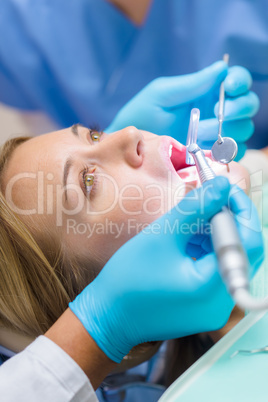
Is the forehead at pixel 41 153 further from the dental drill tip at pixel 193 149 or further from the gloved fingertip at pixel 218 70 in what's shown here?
the gloved fingertip at pixel 218 70

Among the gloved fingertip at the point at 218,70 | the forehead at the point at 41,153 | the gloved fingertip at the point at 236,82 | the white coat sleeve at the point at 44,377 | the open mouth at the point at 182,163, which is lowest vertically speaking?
the white coat sleeve at the point at 44,377

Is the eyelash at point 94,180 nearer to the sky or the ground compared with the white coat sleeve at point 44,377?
nearer to the sky

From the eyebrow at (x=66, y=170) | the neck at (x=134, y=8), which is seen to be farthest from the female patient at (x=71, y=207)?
the neck at (x=134, y=8)

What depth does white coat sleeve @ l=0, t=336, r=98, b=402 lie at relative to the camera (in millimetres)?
733

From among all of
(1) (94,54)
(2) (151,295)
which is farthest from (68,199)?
(1) (94,54)

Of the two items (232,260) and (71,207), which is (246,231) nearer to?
(232,260)

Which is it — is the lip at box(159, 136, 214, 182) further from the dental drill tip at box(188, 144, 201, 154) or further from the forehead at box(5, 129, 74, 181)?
the forehead at box(5, 129, 74, 181)

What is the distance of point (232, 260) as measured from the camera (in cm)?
53

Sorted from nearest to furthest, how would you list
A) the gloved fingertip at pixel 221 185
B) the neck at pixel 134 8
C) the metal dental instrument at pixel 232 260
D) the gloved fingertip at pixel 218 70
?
the metal dental instrument at pixel 232 260
the gloved fingertip at pixel 221 185
the gloved fingertip at pixel 218 70
the neck at pixel 134 8

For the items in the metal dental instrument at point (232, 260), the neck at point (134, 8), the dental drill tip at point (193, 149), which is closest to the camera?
the metal dental instrument at point (232, 260)

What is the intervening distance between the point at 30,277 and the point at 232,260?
57 centimetres

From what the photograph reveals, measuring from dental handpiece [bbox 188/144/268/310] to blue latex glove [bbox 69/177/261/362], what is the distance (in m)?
0.07

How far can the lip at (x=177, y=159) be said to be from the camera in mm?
915

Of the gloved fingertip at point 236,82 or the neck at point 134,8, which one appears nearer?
the gloved fingertip at point 236,82
